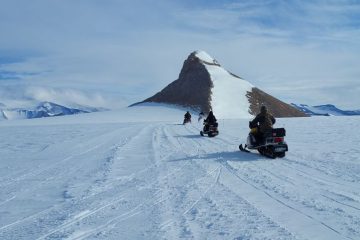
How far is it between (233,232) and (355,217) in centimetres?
195

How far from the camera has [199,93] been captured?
346 ft

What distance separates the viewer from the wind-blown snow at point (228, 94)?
3679 inches

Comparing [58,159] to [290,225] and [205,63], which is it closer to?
[290,225]

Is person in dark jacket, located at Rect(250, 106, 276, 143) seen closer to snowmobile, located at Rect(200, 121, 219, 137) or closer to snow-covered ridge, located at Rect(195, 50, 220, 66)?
snowmobile, located at Rect(200, 121, 219, 137)

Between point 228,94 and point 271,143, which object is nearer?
point 271,143

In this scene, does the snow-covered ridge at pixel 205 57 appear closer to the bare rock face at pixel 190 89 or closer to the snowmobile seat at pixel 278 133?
the bare rock face at pixel 190 89

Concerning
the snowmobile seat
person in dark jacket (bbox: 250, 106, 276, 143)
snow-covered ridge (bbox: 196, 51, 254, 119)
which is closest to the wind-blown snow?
snow-covered ridge (bbox: 196, 51, 254, 119)

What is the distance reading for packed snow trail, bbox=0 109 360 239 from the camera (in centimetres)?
645

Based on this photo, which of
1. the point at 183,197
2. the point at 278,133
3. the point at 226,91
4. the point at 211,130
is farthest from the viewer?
the point at 226,91

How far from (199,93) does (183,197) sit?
97.1 metres

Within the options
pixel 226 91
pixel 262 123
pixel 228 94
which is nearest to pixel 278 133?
pixel 262 123

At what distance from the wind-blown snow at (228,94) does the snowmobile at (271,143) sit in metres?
70.6

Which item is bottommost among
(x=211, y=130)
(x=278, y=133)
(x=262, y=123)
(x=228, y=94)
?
(x=211, y=130)

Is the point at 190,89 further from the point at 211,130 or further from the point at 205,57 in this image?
the point at 211,130
